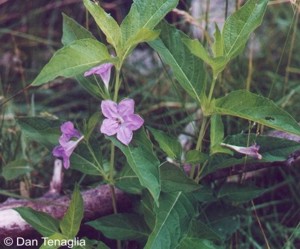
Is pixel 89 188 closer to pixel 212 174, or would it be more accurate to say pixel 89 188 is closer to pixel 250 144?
pixel 212 174

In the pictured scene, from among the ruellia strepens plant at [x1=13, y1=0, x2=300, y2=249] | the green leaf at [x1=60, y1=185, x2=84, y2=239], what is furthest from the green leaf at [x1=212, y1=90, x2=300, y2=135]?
the green leaf at [x1=60, y1=185, x2=84, y2=239]

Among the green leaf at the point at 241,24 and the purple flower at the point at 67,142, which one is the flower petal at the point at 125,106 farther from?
the green leaf at the point at 241,24

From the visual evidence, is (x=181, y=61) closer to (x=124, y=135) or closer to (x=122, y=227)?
(x=124, y=135)

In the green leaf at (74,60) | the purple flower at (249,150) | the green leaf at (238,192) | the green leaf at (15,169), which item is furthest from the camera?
the green leaf at (15,169)

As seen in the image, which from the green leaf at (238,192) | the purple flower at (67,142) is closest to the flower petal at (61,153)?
the purple flower at (67,142)

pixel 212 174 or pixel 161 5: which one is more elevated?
pixel 161 5

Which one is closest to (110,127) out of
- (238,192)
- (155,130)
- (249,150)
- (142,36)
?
(155,130)

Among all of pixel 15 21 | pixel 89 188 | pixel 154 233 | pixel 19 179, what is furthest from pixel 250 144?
pixel 15 21
